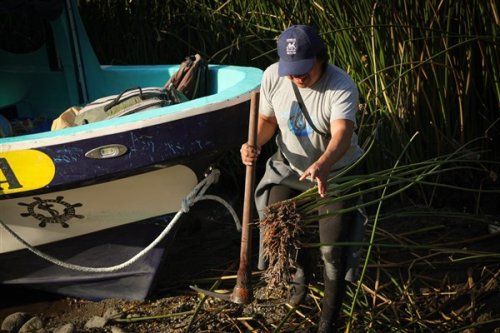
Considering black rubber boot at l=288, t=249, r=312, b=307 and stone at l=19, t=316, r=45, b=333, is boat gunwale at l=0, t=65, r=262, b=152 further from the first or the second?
stone at l=19, t=316, r=45, b=333

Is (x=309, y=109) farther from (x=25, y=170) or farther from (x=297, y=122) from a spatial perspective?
(x=25, y=170)

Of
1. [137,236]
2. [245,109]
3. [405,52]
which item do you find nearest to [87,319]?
[137,236]

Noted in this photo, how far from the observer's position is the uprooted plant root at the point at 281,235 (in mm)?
3172

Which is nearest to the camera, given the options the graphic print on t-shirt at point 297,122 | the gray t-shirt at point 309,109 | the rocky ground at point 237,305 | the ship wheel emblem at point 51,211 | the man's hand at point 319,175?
the man's hand at point 319,175

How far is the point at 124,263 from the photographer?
421cm

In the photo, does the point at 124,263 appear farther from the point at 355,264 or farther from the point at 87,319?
the point at 355,264

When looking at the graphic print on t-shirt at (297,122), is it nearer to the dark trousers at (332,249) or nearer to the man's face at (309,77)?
the man's face at (309,77)

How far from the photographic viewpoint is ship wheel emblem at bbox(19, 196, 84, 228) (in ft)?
13.6

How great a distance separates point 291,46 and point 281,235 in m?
0.74

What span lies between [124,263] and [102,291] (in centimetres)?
48

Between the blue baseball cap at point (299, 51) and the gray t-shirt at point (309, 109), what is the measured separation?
14 centimetres

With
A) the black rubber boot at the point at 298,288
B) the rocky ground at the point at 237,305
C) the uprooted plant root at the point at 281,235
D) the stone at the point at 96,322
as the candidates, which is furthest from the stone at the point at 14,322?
the uprooted plant root at the point at 281,235

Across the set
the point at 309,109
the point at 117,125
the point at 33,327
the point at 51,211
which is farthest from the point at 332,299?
the point at 33,327

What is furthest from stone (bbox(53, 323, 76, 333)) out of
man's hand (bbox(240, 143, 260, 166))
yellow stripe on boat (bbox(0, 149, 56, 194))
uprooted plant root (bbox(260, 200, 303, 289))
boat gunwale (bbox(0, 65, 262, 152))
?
man's hand (bbox(240, 143, 260, 166))
